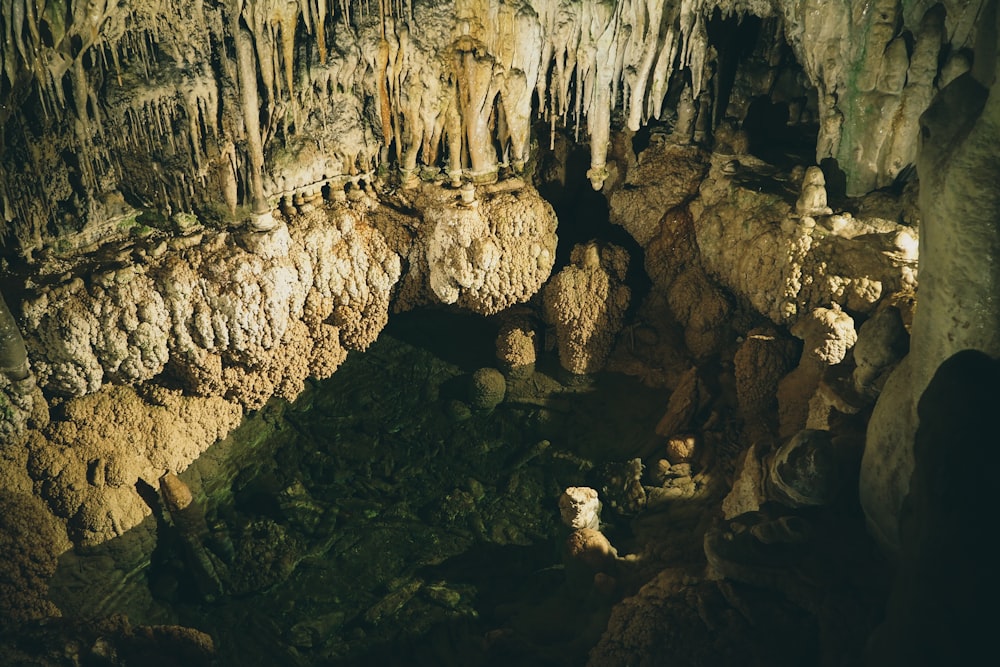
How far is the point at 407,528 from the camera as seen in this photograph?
721 cm

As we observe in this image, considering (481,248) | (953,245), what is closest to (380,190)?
(481,248)

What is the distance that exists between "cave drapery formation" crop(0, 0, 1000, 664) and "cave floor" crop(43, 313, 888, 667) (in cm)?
46

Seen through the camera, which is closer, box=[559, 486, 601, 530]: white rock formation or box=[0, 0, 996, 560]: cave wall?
box=[0, 0, 996, 560]: cave wall

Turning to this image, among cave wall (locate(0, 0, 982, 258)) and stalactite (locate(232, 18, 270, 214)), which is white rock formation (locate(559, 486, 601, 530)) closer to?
cave wall (locate(0, 0, 982, 258))

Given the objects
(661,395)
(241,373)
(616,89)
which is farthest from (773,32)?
(241,373)

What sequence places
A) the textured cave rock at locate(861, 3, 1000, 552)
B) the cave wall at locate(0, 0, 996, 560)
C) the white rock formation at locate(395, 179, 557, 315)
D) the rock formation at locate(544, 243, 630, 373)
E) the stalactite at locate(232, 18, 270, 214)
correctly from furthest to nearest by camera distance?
1. the rock formation at locate(544, 243, 630, 373)
2. the white rock formation at locate(395, 179, 557, 315)
3. the stalactite at locate(232, 18, 270, 214)
4. the cave wall at locate(0, 0, 996, 560)
5. the textured cave rock at locate(861, 3, 1000, 552)

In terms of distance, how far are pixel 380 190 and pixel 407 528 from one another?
3060mm

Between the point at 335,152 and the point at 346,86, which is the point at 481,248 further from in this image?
the point at 346,86

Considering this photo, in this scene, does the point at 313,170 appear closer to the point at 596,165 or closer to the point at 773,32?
the point at 596,165

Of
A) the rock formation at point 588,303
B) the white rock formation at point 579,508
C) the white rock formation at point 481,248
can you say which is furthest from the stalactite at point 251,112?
the white rock formation at point 579,508

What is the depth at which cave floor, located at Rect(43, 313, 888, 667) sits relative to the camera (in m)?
6.29

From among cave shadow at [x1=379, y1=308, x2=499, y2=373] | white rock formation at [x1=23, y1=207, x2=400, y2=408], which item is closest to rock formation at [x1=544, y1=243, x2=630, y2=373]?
cave shadow at [x1=379, y1=308, x2=499, y2=373]

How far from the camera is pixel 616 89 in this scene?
784cm

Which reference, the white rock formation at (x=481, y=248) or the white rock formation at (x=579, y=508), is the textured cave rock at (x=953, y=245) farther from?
the white rock formation at (x=481, y=248)
